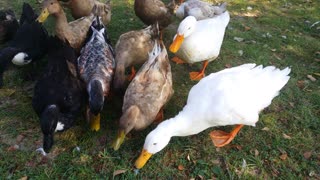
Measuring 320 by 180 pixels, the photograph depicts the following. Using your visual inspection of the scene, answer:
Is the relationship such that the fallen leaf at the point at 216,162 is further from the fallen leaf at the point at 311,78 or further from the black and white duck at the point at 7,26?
the black and white duck at the point at 7,26

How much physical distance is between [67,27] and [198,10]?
2378mm

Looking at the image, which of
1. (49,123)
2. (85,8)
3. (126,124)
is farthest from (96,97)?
(85,8)

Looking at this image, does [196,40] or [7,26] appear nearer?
[196,40]

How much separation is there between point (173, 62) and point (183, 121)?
2.00 m

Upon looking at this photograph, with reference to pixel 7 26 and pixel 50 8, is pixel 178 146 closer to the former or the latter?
pixel 50 8

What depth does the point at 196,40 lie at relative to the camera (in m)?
4.73

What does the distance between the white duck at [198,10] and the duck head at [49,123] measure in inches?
130

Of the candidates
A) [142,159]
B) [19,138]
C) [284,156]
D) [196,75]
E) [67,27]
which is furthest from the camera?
[196,75]

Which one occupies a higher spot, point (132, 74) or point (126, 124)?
point (126, 124)

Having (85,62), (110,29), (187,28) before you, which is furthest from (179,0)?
(85,62)

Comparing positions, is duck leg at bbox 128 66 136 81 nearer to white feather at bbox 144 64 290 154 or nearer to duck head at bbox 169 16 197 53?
duck head at bbox 169 16 197 53

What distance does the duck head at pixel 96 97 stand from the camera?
362 centimetres

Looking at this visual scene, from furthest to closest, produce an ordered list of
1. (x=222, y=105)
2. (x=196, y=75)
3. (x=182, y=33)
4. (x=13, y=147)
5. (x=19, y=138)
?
(x=196, y=75), (x=182, y=33), (x=19, y=138), (x=13, y=147), (x=222, y=105)

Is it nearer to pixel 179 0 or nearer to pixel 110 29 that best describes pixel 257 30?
pixel 179 0
